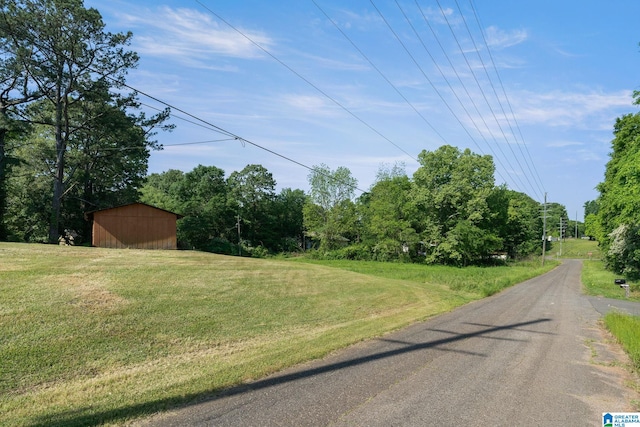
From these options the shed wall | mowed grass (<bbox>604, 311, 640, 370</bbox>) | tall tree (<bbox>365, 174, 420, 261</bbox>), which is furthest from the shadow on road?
tall tree (<bbox>365, 174, 420, 261</bbox>)

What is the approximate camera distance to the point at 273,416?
4.98 metres

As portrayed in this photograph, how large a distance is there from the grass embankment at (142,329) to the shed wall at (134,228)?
1336 centimetres

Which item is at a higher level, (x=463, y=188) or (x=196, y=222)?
(x=463, y=188)

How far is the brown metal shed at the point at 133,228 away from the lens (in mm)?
29391

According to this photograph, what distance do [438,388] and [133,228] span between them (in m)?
28.4

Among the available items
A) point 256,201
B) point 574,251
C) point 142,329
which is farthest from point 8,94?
point 574,251

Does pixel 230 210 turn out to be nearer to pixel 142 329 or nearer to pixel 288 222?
pixel 288 222

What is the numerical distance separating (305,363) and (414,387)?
7.03 ft

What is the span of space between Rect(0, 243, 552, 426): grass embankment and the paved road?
722 millimetres

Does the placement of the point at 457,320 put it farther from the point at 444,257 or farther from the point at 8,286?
the point at 444,257

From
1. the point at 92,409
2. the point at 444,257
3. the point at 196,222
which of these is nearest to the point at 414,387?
the point at 92,409

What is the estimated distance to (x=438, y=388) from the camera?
626 centimetres

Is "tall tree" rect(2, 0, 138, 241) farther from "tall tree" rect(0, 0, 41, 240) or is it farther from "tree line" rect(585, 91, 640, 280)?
"tree line" rect(585, 91, 640, 280)

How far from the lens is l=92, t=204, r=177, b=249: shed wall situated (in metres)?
29.4
